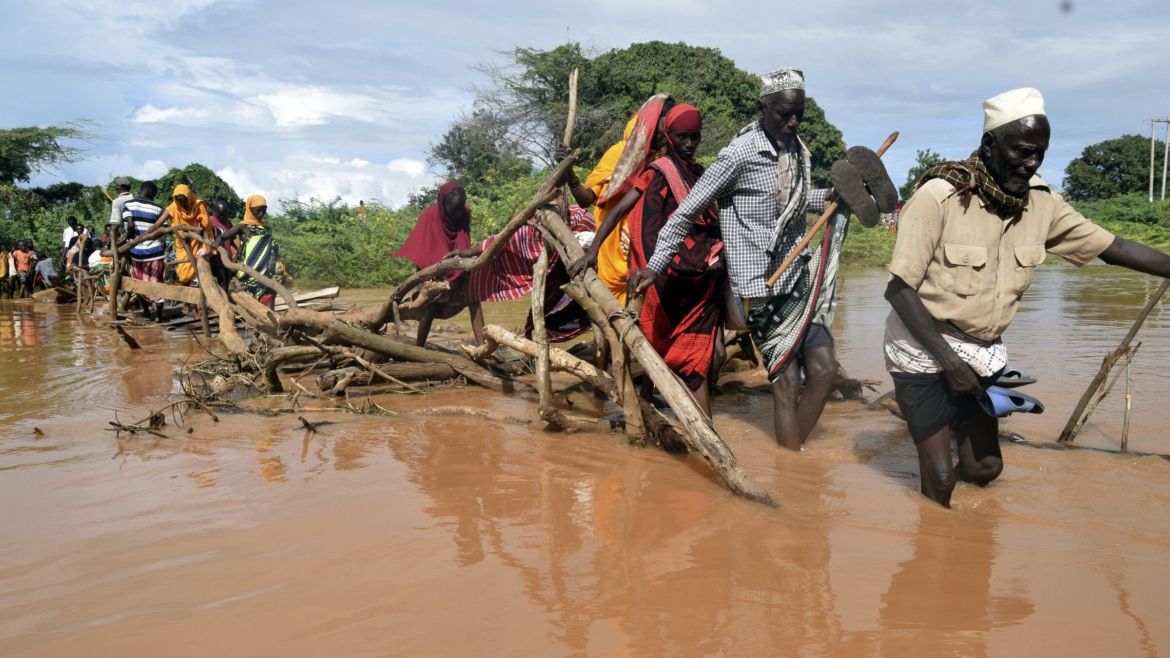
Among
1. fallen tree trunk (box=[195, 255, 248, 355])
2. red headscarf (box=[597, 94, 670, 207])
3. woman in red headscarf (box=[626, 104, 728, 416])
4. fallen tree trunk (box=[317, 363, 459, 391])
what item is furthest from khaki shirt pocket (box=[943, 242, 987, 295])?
fallen tree trunk (box=[195, 255, 248, 355])

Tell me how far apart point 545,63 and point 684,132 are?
875 inches

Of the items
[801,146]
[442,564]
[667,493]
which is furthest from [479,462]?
[801,146]

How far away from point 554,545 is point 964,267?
1.77 m

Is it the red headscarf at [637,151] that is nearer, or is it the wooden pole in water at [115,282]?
the red headscarf at [637,151]

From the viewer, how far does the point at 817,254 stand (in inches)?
173

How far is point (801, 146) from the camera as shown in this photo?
444 cm

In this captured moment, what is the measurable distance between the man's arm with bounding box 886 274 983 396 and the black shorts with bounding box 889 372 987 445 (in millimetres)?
76

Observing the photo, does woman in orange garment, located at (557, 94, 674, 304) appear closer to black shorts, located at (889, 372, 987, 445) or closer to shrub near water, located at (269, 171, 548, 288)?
black shorts, located at (889, 372, 987, 445)

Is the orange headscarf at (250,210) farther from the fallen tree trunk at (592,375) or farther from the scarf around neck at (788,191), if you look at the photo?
the scarf around neck at (788,191)

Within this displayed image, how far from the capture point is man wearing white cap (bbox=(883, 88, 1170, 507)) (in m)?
3.13

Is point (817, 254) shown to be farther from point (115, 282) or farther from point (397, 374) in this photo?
point (115, 282)

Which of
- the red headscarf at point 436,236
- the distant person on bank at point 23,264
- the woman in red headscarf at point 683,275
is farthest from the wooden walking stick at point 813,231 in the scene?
the distant person on bank at point 23,264

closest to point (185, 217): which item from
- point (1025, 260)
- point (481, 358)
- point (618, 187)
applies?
point (481, 358)

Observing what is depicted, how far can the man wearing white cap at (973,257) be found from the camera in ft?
10.3
